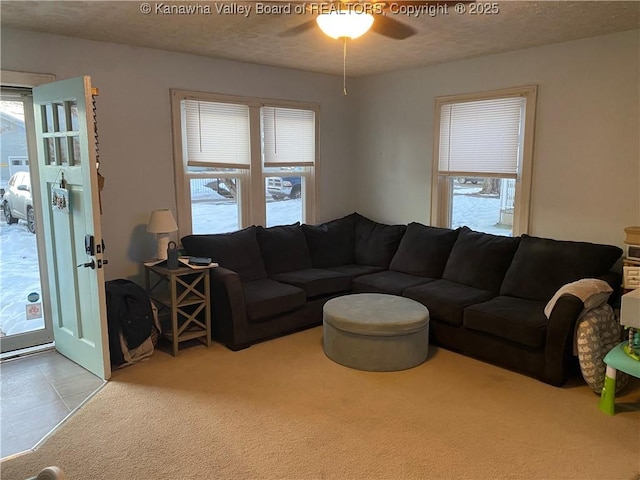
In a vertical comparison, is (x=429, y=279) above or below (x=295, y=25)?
below

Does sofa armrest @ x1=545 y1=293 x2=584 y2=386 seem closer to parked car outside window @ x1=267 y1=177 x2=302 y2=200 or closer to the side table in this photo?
the side table

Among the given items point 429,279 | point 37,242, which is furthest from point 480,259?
point 37,242

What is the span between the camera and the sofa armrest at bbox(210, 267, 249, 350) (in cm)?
381

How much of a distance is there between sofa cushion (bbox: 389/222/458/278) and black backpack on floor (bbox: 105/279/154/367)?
234 cm

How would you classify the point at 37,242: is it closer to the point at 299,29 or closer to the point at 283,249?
the point at 283,249

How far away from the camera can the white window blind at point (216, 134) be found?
4414 mm

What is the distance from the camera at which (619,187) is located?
3.71m

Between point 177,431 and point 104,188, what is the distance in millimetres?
2108

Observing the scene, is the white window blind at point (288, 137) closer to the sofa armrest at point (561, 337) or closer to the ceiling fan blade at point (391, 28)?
the ceiling fan blade at point (391, 28)

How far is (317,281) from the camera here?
445cm

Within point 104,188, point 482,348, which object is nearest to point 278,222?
point 104,188

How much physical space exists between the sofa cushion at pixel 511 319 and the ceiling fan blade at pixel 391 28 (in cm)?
203

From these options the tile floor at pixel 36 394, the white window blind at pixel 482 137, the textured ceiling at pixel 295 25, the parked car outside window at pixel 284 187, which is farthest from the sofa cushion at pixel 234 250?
the white window blind at pixel 482 137

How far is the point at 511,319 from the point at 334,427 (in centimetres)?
147
